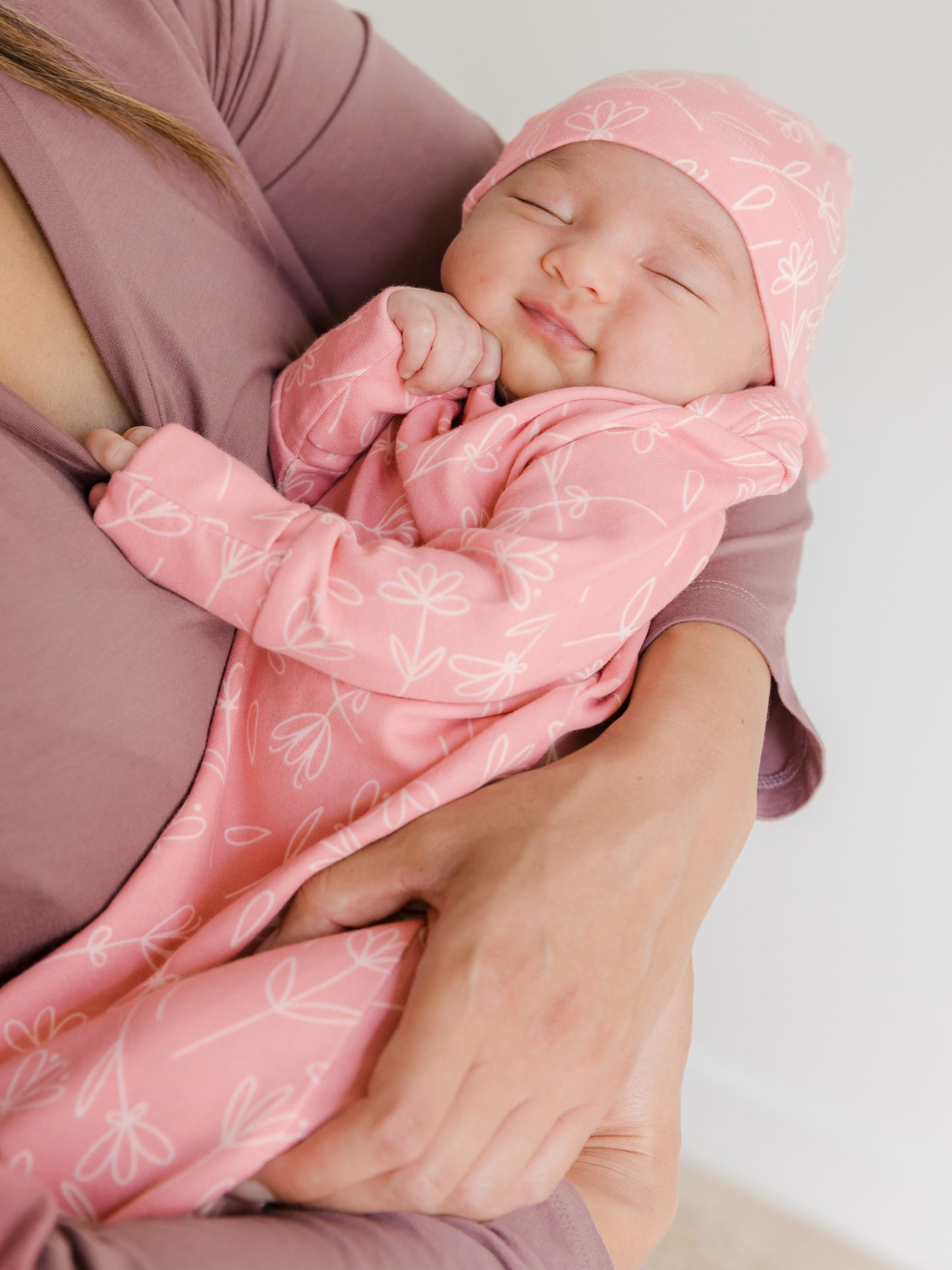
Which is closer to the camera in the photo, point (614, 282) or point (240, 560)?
point (240, 560)

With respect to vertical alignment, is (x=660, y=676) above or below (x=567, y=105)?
below

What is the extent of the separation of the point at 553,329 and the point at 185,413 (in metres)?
0.38

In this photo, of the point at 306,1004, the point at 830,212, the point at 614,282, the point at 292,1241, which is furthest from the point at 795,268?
the point at 292,1241

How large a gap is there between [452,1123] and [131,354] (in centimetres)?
67

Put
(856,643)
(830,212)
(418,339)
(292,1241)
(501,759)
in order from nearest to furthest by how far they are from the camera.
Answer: (292,1241) < (501,759) < (418,339) < (830,212) < (856,643)

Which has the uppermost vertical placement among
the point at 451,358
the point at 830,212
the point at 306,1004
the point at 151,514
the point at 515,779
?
the point at 830,212

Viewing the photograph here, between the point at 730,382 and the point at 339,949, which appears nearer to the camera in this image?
the point at 339,949

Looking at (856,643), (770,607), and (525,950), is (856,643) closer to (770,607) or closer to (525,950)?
(770,607)

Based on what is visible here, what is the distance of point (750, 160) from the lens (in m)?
1.00

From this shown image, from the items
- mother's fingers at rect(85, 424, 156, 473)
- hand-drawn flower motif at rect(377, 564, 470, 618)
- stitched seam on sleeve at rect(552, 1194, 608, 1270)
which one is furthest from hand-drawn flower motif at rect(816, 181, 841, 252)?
stitched seam on sleeve at rect(552, 1194, 608, 1270)

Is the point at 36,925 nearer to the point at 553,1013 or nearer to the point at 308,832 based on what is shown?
the point at 308,832

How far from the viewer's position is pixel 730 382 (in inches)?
40.7

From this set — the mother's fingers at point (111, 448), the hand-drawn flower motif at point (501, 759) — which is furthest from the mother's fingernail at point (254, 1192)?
the mother's fingers at point (111, 448)

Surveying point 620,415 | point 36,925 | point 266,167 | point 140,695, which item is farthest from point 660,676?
point 266,167
